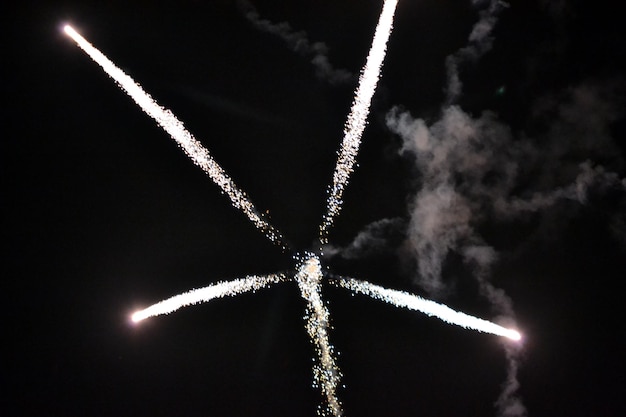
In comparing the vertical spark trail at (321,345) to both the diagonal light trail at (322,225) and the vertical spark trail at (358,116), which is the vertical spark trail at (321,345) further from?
the vertical spark trail at (358,116)

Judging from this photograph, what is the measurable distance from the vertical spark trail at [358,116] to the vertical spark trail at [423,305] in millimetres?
972

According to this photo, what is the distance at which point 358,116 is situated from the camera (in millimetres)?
8125

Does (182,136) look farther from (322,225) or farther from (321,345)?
(321,345)

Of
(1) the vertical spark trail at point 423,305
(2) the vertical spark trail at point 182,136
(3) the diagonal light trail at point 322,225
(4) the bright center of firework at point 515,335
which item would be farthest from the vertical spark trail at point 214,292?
(4) the bright center of firework at point 515,335

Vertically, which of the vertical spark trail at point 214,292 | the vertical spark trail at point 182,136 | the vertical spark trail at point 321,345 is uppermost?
the vertical spark trail at point 182,136

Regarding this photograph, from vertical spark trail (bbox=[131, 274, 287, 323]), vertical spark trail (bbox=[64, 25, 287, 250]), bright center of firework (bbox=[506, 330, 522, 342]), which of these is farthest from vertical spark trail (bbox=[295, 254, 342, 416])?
bright center of firework (bbox=[506, 330, 522, 342])

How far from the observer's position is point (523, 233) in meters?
8.28

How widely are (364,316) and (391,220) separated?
176 centimetres

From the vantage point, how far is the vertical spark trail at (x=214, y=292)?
8.45 m

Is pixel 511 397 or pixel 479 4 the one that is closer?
pixel 479 4

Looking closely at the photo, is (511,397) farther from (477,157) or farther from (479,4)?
(479,4)

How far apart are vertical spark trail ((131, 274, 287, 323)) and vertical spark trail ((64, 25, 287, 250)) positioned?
2.62ft

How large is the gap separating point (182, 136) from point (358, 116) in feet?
10.0

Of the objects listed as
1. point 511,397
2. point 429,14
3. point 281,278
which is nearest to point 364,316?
point 281,278
